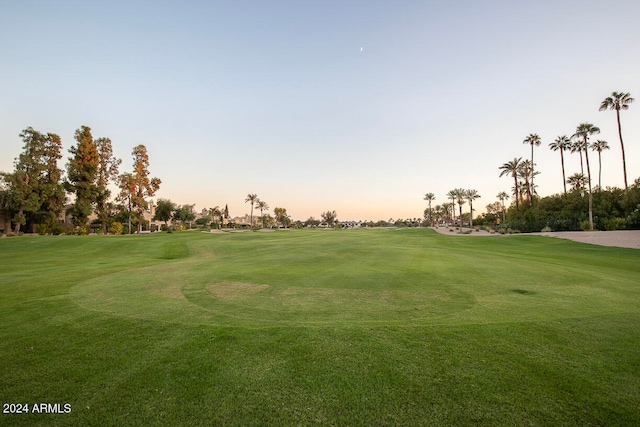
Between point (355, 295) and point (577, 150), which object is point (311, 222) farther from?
point (355, 295)

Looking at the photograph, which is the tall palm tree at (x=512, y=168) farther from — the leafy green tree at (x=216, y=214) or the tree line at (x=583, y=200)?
the leafy green tree at (x=216, y=214)

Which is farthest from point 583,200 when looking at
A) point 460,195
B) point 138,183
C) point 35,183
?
point 35,183

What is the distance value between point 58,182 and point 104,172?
22.5 ft

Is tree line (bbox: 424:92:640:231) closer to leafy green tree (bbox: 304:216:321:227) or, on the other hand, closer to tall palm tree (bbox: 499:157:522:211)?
tall palm tree (bbox: 499:157:522:211)

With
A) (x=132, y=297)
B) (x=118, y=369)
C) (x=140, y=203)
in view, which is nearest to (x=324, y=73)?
(x=132, y=297)

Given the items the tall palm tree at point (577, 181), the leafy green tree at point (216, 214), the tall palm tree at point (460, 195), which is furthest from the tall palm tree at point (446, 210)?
the leafy green tree at point (216, 214)

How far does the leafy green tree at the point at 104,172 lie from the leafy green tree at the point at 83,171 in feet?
4.01

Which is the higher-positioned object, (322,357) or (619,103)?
(619,103)

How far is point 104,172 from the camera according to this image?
5081cm

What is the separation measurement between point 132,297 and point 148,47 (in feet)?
86.0

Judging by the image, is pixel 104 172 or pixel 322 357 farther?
pixel 104 172

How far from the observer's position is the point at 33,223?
47906 millimetres

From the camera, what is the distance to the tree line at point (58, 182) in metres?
43.2

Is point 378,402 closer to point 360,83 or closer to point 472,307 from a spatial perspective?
point 472,307
